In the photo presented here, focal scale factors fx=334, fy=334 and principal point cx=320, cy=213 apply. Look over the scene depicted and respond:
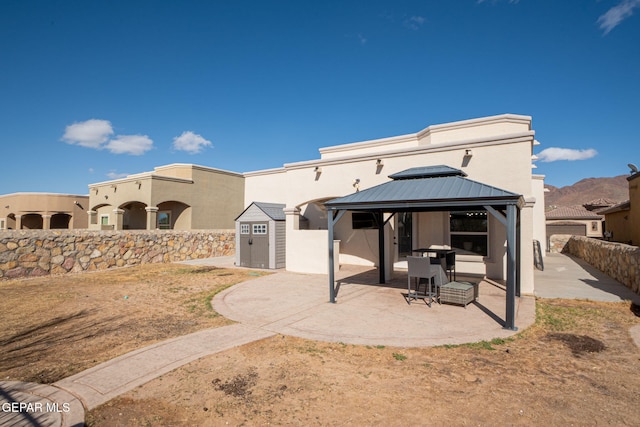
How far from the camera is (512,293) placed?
20.2ft

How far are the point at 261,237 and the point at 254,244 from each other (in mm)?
521

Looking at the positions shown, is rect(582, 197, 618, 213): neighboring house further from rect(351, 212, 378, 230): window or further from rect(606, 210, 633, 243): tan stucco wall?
rect(351, 212, 378, 230): window

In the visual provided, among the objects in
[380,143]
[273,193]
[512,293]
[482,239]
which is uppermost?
[380,143]

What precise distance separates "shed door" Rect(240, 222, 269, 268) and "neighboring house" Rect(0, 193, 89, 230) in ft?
82.2

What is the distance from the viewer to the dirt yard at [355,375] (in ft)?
11.4

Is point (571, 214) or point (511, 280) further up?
point (571, 214)

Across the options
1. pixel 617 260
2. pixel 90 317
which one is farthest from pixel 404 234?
pixel 90 317

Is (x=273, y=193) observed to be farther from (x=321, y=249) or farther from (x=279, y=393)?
(x=279, y=393)

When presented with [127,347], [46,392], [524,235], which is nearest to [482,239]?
[524,235]

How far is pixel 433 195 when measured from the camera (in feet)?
24.4

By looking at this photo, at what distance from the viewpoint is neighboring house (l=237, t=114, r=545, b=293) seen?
29.8 ft

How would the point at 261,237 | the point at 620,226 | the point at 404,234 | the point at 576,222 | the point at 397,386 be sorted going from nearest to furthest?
the point at 397,386 → the point at 404,234 → the point at 261,237 → the point at 620,226 → the point at 576,222

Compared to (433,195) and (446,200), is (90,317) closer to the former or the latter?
(433,195)

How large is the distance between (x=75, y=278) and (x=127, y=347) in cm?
941
